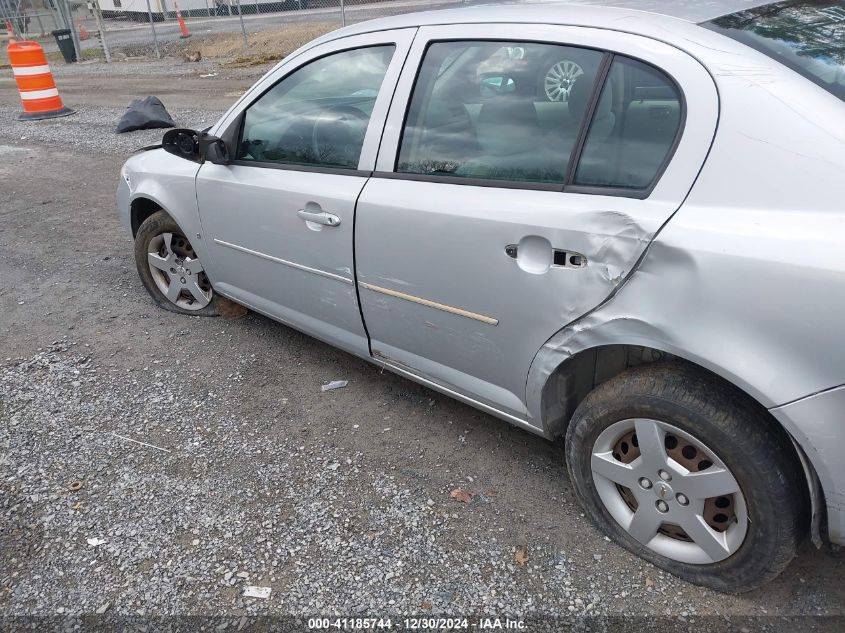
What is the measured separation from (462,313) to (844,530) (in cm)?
137

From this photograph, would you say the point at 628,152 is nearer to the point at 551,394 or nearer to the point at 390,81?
the point at 551,394

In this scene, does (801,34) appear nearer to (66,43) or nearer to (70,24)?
(66,43)

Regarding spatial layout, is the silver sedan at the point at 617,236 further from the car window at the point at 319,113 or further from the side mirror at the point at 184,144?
the side mirror at the point at 184,144

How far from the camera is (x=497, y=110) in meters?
2.52

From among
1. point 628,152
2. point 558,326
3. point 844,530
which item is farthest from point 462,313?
point 844,530

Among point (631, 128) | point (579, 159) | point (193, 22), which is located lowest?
point (193, 22)

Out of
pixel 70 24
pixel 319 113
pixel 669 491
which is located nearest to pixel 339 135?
pixel 319 113

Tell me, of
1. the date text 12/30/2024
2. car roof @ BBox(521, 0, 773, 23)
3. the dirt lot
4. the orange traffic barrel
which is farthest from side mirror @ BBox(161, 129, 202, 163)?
the orange traffic barrel

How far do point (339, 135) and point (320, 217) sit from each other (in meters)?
0.40

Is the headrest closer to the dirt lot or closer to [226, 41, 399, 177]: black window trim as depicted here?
[226, 41, 399, 177]: black window trim

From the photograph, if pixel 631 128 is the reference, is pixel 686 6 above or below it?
above

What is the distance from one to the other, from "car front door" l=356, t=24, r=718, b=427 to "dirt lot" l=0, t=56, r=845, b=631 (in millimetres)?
434

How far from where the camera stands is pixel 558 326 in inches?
88.8

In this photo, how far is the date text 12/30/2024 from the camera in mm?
2209
